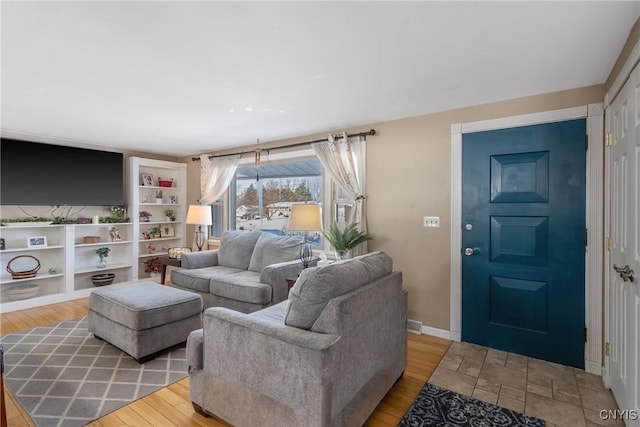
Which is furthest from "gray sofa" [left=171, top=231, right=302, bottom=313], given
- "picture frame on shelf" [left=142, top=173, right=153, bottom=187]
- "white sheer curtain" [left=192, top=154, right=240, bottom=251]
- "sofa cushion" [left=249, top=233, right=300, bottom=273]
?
"picture frame on shelf" [left=142, top=173, right=153, bottom=187]

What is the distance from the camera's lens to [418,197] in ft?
11.1

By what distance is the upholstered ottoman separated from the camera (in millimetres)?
2600

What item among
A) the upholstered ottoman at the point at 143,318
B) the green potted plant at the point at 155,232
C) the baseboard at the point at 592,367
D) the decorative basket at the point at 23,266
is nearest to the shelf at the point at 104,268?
the decorative basket at the point at 23,266

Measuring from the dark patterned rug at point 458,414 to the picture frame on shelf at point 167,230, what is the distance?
500 centimetres

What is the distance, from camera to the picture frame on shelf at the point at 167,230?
18.7ft

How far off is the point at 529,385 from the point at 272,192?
369cm

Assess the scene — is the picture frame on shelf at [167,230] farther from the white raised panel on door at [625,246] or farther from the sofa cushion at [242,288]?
the white raised panel on door at [625,246]

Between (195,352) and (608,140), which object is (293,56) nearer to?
(195,352)

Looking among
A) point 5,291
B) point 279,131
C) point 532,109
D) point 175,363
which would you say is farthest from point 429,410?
point 5,291

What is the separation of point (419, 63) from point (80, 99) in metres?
2.97

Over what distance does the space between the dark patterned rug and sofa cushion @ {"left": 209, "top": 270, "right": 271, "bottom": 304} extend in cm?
170

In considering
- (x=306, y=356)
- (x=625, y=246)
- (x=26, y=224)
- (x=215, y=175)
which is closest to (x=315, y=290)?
(x=306, y=356)

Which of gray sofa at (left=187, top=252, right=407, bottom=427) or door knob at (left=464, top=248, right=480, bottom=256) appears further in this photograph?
door knob at (left=464, top=248, right=480, bottom=256)

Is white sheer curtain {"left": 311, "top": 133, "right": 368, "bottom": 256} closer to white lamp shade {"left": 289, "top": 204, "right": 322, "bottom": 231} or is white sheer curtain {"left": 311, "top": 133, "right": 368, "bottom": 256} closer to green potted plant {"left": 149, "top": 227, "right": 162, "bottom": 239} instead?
white lamp shade {"left": 289, "top": 204, "right": 322, "bottom": 231}
